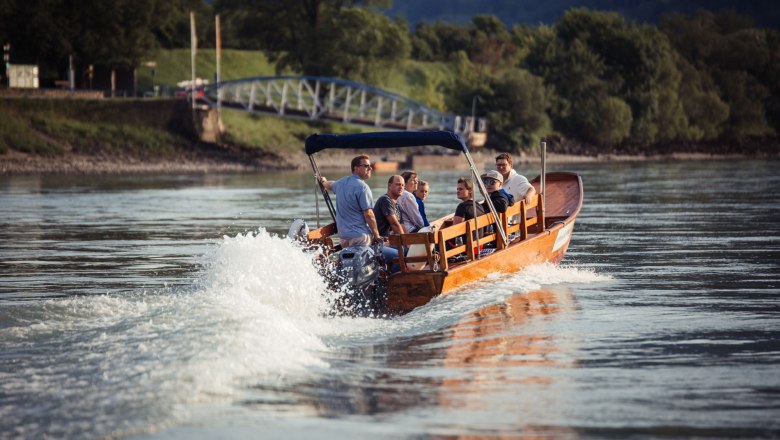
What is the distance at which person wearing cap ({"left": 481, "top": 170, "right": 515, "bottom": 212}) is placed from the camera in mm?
16141

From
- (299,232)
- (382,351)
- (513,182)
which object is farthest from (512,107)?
(382,351)

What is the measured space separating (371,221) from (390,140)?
1.13m

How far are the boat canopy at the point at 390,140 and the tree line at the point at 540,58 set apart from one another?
186ft

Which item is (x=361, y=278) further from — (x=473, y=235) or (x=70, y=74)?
(x=70, y=74)

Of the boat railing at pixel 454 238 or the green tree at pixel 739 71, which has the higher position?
the green tree at pixel 739 71

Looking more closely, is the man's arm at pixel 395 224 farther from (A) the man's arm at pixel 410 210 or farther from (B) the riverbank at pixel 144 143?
(B) the riverbank at pixel 144 143

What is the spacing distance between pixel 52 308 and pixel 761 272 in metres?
9.85

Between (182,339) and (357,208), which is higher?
(357,208)

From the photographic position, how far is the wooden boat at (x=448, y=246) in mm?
13781

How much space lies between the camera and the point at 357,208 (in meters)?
14.2

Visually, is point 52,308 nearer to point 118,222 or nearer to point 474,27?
point 118,222

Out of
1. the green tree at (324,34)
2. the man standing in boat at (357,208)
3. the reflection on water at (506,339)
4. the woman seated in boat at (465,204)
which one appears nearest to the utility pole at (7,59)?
the green tree at (324,34)

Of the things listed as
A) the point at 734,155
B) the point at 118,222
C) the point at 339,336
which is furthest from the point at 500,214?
the point at 734,155

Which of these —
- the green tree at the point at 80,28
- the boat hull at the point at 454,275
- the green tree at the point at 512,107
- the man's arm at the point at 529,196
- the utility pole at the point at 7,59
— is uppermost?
the green tree at the point at 80,28
